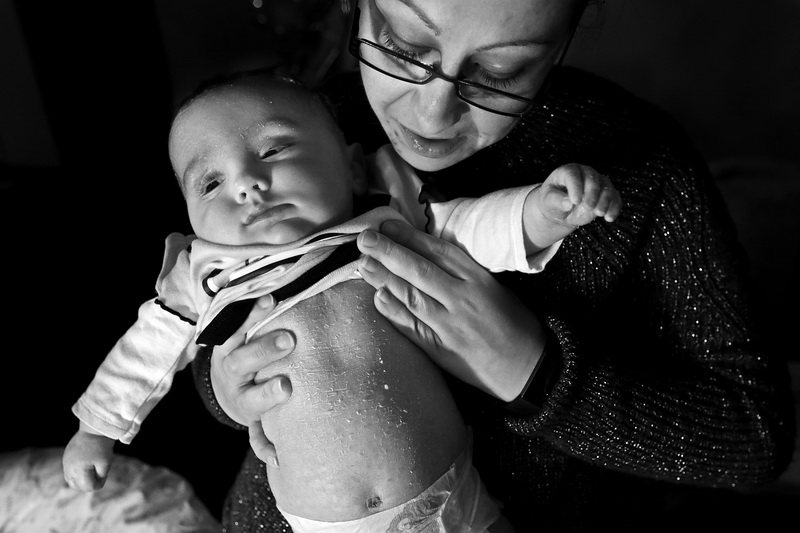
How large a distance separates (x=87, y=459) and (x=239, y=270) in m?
0.44

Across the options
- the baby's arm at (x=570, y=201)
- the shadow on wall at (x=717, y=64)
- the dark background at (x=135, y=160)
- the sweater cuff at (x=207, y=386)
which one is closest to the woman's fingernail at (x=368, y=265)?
the baby's arm at (x=570, y=201)

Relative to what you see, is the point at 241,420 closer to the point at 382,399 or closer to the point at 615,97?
the point at 382,399

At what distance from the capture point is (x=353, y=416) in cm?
90

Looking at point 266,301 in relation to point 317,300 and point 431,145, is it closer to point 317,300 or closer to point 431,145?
point 317,300

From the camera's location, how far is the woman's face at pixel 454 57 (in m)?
0.82

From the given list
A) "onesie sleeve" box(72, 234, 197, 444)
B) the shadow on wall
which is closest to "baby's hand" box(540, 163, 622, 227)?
"onesie sleeve" box(72, 234, 197, 444)

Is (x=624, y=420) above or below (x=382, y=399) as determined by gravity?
below

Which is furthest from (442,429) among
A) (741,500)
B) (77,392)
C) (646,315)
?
(77,392)

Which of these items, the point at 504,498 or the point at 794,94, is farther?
the point at 794,94

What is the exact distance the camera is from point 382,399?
0.90 meters

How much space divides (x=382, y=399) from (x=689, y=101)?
5.75ft

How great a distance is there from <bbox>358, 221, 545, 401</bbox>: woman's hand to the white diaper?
0.14 meters

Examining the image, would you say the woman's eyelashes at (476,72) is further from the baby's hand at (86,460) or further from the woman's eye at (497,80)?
the baby's hand at (86,460)

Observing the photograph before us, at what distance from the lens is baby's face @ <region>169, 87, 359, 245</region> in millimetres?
985
